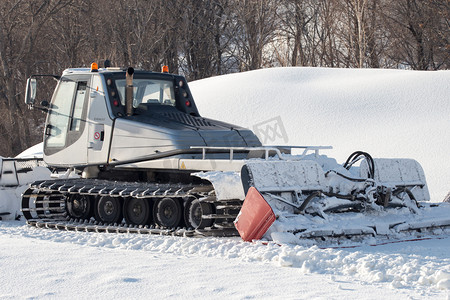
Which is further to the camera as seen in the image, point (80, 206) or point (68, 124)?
point (68, 124)

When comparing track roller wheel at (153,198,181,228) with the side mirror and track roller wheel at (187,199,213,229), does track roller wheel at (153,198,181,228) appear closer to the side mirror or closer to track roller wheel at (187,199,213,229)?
track roller wheel at (187,199,213,229)

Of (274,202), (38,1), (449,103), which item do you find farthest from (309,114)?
(38,1)

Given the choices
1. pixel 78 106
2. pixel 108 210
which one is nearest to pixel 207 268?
pixel 108 210

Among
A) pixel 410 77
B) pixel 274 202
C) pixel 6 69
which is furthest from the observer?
pixel 6 69

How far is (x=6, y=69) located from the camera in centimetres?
3594

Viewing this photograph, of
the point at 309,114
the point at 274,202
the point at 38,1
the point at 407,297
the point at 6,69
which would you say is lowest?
the point at 407,297

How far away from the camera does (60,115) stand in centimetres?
1080

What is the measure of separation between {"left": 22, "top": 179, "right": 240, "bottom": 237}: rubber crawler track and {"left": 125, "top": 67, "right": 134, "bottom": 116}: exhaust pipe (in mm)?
1052

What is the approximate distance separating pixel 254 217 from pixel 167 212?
1.97 meters

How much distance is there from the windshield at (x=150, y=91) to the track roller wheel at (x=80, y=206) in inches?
60.3

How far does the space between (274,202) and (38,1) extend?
34.8m

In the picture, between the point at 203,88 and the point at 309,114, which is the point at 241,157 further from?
the point at 203,88

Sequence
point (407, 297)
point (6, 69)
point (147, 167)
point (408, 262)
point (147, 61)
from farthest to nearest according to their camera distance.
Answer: point (147, 61) → point (6, 69) → point (147, 167) → point (408, 262) → point (407, 297)

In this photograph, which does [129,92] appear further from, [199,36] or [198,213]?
[199,36]
